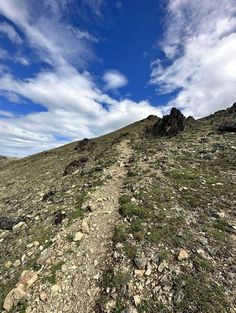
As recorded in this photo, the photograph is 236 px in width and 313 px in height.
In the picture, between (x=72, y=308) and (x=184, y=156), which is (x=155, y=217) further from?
(x=184, y=156)

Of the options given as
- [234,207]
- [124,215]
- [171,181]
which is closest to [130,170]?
[171,181]

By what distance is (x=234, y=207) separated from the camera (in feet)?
46.8

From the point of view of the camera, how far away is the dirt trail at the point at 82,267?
9180 mm

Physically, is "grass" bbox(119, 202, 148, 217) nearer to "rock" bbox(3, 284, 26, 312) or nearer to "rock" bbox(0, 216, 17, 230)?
"rock" bbox(3, 284, 26, 312)

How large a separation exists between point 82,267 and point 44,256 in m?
2.18

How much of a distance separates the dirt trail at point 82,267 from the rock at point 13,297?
17.1 inches

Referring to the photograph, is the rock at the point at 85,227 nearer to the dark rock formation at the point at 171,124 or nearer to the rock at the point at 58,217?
the rock at the point at 58,217

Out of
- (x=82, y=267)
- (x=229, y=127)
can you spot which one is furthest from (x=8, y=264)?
(x=229, y=127)

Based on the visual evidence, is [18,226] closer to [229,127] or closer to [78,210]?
[78,210]

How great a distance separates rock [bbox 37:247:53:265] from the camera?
444 inches

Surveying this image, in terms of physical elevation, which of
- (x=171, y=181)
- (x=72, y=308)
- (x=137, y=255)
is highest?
(x=171, y=181)

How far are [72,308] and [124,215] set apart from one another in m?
6.30

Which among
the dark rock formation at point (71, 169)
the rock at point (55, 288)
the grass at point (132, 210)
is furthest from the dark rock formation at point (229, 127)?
the rock at point (55, 288)

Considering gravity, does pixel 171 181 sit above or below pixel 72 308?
above
